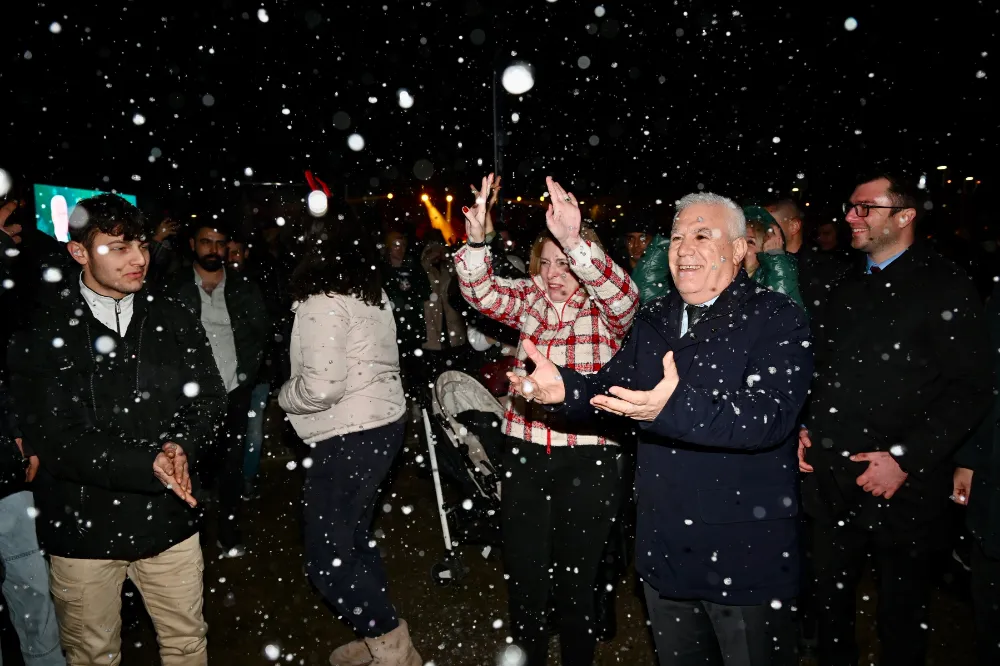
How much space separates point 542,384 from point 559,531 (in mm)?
1100

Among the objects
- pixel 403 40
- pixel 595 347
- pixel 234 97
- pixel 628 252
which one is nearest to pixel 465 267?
pixel 595 347

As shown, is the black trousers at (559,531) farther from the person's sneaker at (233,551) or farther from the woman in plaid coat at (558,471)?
the person's sneaker at (233,551)

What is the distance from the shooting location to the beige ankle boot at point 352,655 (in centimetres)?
339

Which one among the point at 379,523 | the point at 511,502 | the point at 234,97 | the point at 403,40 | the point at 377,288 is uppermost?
the point at 403,40

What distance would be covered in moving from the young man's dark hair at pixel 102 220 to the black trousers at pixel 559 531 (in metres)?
1.99

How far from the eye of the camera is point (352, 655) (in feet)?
11.2

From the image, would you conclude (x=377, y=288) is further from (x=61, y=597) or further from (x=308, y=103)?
(x=308, y=103)

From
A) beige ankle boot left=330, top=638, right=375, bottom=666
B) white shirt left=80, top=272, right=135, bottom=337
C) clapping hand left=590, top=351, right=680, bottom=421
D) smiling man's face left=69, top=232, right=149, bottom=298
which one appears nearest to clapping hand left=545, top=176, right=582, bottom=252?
clapping hand left=590, top=351, right=680, bottom=421

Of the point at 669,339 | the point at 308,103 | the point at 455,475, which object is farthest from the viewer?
the point at 308,103

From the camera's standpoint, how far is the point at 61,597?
2.52m

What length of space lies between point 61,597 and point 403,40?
12833mm

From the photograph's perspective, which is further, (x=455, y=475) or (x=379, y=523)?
(x=379, y=523)

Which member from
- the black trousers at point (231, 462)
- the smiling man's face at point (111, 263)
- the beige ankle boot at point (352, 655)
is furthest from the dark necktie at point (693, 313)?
the black trousers at point (231, 462)

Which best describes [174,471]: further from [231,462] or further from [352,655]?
[231,462]
